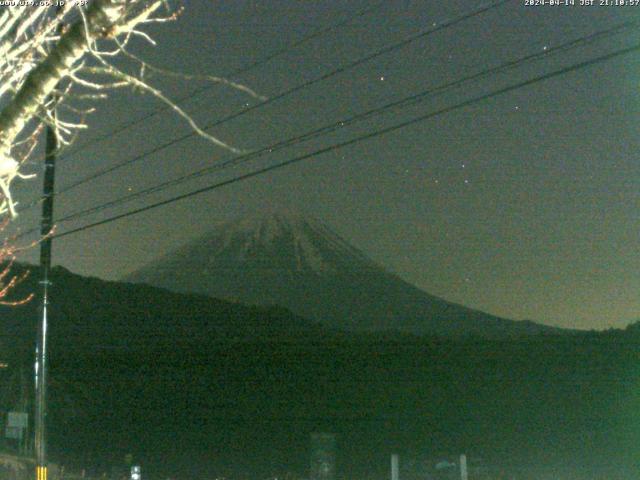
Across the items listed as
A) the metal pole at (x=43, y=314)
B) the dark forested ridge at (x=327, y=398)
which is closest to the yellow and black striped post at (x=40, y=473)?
the metal pole at (x=43, y=314)

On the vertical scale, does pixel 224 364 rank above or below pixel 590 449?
above

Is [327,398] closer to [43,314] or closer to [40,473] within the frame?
[43,314]

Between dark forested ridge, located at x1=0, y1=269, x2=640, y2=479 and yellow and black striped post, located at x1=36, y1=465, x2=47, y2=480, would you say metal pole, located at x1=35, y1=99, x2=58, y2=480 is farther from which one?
dark forested ridge, located at x1=0, y1=269, x2=640, y2=479

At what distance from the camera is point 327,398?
229 feet

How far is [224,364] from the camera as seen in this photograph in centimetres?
7638

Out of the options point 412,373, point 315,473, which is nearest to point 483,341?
point 412,373

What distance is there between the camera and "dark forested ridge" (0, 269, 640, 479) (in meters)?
52.9

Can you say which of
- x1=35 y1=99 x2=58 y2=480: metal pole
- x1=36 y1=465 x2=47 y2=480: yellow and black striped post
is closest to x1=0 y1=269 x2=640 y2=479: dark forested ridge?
x1=35 y1=99 x2=58 y2=480: metal pole

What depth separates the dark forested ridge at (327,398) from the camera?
5294 cm

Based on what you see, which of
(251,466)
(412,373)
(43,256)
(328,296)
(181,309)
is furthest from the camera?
(328,296)

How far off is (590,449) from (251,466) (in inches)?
744

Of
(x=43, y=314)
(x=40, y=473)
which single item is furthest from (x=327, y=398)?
(x=40, y=473)

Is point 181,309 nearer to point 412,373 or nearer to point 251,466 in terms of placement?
point 412,373

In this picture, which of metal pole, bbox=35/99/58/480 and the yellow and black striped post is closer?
the yellow and black striped post
